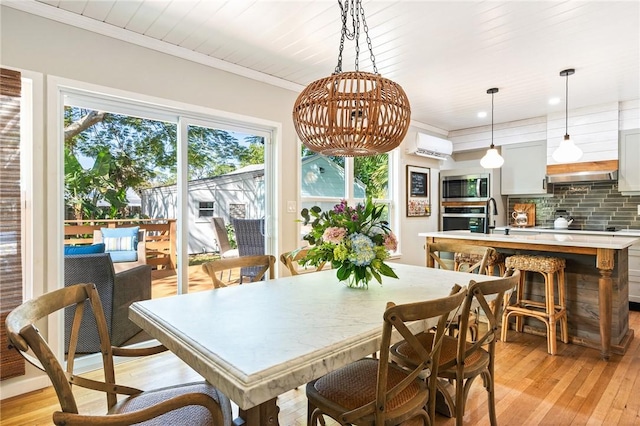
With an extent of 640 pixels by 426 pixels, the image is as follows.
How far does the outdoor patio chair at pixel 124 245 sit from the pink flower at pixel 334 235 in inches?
75.4

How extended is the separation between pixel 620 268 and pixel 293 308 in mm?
3013

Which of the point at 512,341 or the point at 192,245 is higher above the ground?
the point at 192,245

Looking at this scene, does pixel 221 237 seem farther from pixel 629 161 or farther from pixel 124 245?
pixel 629 161

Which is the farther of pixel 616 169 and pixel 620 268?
pixel 616 169

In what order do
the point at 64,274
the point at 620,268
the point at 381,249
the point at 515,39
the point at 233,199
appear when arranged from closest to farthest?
the point at 381,249, the point at 64,274, the point at 515,39, the point at 620,268, the point at 233,199

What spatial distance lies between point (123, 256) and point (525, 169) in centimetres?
508

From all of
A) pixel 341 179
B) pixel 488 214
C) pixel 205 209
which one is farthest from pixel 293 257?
pixel 488 214

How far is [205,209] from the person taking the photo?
123 inches

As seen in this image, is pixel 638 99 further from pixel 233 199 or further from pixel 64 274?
pixel 64 274

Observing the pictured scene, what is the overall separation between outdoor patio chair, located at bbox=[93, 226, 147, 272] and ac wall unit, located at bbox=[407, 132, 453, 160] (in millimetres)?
3641

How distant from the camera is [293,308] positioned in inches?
57.7

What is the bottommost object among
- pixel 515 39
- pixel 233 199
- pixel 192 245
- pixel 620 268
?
pixel 620 268

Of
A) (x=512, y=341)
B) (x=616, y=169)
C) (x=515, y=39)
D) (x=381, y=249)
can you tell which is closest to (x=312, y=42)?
(x=515, y=39)

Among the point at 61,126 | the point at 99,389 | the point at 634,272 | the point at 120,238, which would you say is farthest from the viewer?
the point at 634,272
